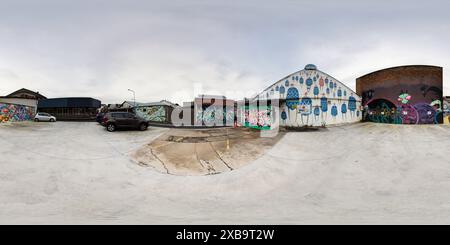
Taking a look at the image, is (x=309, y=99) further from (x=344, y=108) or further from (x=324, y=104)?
(x=344, y=108)

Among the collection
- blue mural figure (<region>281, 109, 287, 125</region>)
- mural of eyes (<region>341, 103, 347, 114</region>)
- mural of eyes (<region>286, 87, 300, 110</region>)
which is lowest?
blue mural figure (<region>281, 109, 287, 125</region>)

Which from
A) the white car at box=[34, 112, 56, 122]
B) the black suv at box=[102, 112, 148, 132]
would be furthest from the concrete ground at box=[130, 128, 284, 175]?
the white car at box=[34, 112, 56, 122]

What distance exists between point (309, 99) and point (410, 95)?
28.3 ft

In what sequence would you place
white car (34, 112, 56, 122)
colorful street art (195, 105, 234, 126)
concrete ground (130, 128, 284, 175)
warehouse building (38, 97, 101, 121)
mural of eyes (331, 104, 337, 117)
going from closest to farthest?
concrete ground (130, 128, 284, 175) → mural of eyes (331, 104, 337, 117) → white car (34, 112, 56, 122) → colorful street art (195, 105, 234, 126) → warehouse building (38, 97, 101, 121)

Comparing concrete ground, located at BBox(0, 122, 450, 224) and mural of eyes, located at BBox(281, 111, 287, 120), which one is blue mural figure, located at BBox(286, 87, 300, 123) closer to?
mural of eyes, located at BBox(281, 111, 287, 120)

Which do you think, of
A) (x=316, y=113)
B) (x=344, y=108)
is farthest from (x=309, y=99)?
(x=344, y=108)

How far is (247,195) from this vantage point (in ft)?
17.9

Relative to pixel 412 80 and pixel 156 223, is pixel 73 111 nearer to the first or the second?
pixel 156 223

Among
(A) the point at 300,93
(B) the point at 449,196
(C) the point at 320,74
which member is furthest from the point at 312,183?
(C) the point at 320,74

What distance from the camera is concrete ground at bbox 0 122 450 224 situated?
4156 millimetres

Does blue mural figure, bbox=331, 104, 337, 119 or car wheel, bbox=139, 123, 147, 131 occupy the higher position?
blue mural figure, bbox=331, 104, 337, 119

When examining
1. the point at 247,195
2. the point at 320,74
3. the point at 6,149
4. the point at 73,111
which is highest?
the point at 320,74

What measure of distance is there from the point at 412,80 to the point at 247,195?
20008mm

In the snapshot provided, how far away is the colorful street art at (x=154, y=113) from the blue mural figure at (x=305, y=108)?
14.5 meters
